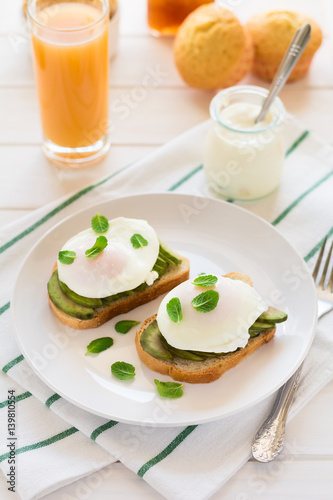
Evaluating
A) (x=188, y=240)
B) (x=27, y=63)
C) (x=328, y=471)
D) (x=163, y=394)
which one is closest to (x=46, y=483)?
(x=163, y=394)

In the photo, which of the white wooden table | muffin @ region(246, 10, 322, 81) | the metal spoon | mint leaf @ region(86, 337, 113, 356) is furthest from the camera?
muffin @ region(246, 10, 322, 81)

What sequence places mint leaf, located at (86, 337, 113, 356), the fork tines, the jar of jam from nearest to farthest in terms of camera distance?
mint leaf, located at (86, 337, 113, 356) → the fork tines → the jar of jam

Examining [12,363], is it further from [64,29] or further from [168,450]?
[64,29]

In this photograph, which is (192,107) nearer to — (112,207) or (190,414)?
(112,207)

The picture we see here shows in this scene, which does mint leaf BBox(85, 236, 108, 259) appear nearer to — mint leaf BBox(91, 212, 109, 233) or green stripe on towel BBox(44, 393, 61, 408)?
mint leaf BBox(91, 212, 109, 233)

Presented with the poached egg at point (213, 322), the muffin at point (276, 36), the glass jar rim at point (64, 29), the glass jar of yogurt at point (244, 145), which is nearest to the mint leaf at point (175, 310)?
the poached egg at point (213, 322)

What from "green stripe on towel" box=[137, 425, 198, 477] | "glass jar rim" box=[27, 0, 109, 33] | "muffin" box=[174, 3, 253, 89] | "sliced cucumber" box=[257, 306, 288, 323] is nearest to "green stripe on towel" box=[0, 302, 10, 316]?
"green stripe on towel" box=[137, 425, 198, 477]

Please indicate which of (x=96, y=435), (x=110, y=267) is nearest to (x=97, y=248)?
(x=110, y=267)
